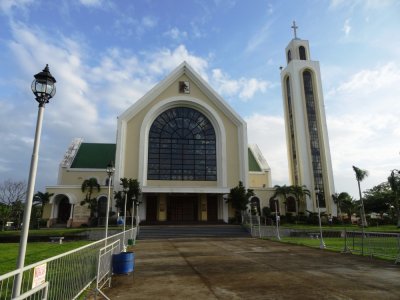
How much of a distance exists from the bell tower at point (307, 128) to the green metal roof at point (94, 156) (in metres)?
27.0

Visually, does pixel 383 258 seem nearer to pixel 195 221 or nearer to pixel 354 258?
pixel 354 258

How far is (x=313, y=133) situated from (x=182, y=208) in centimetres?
2273

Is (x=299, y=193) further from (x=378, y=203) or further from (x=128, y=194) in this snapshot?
(x=378, y=203)

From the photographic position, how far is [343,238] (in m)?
23.3

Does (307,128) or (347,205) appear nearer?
(347,205)

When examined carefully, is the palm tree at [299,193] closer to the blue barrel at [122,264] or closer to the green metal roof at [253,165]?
the green metal roof at [253,165]

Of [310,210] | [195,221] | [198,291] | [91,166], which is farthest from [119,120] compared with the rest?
[198,291]

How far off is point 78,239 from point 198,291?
19.0m

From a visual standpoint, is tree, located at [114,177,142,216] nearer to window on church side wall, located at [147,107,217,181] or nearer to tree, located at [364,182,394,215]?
window on church side wall, located at [147,107,217,181]

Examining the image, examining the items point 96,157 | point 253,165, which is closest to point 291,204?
point 253,165

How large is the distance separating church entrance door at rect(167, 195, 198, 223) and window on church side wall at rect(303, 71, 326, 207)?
17.4m

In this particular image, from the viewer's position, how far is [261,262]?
10781 millimetres

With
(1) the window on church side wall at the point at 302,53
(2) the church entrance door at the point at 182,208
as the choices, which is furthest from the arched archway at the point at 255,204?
(1) the window on church side wall at the point at 302,53

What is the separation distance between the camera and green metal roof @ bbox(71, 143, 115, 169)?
40.9m
